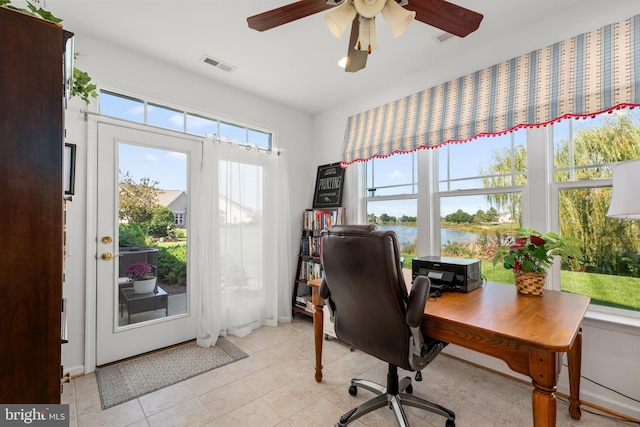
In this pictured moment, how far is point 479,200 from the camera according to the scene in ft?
8.19

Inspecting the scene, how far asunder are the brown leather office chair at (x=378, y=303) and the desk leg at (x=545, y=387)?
456 millimetres

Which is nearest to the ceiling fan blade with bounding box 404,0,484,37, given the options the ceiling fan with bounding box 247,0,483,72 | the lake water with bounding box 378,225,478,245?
the ceiling fan with bounding box 247,0,483,72

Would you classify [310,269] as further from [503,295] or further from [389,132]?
[503,295]

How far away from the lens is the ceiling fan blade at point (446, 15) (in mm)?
1324

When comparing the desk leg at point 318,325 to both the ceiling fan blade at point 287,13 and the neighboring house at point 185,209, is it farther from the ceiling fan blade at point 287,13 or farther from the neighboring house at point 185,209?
the ceiling fan blade at point 287,13

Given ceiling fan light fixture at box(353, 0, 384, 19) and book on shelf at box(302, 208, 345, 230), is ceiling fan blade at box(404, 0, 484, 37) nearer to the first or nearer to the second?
ceiling fan light fixture at box(353, 0, 384, 19)

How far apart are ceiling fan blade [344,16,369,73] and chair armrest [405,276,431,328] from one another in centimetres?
125

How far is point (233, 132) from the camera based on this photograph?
3.16 metres

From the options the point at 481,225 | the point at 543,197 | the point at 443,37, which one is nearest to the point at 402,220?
the point at 481,225

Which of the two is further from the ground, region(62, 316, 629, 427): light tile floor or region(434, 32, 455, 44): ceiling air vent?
region(434, 32, 455, 44): ceiling air vent

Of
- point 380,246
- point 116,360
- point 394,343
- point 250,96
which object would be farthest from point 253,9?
point 116,360

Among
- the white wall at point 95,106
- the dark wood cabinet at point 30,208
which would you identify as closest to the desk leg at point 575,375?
the dark wood cabinet at point 30,208

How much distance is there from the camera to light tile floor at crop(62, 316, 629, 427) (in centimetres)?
172

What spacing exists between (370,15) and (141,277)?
2638 mm
